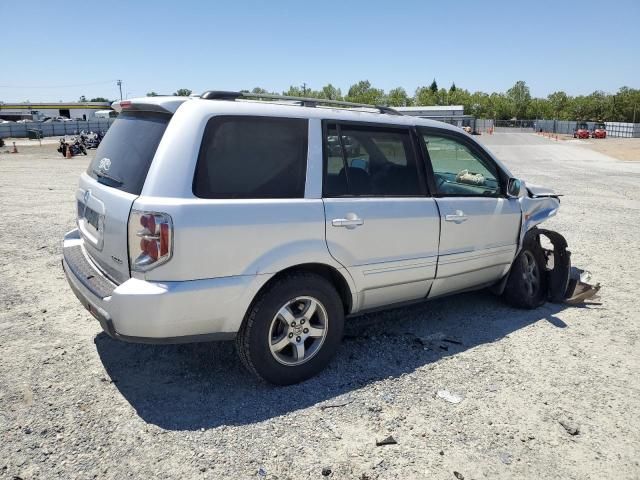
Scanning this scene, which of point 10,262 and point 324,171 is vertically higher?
point 324,171

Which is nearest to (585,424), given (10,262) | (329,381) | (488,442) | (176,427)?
(488,442)

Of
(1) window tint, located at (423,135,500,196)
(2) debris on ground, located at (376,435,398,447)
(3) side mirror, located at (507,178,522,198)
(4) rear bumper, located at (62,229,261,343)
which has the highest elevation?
(1) window tint, located at (423,135,500,196)

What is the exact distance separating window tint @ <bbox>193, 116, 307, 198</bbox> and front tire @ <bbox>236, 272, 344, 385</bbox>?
0.65 m

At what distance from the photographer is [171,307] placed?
2.94 m

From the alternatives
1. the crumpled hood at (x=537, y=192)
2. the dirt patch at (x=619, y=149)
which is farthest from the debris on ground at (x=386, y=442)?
the dirt patch at (x=619, y=149)

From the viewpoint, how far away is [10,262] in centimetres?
631

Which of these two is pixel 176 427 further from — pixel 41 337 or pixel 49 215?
pixel 49 215

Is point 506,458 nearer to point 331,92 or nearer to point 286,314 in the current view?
point 286,314

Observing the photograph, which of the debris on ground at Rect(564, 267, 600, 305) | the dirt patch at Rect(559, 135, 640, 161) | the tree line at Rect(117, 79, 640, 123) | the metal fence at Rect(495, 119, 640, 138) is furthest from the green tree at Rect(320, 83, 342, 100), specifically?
the debris on ground at Rect(564, 267, 600, 305)

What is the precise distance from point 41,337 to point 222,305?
212 centimetres

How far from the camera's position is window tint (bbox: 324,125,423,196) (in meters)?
3.63

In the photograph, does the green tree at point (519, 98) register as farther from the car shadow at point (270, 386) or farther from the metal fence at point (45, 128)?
the car shadow at point (270, 386)

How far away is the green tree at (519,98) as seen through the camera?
118062 mm

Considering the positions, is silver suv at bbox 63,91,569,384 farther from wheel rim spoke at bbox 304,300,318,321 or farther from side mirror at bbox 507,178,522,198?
side mirror at bbox 507,178,522,198
